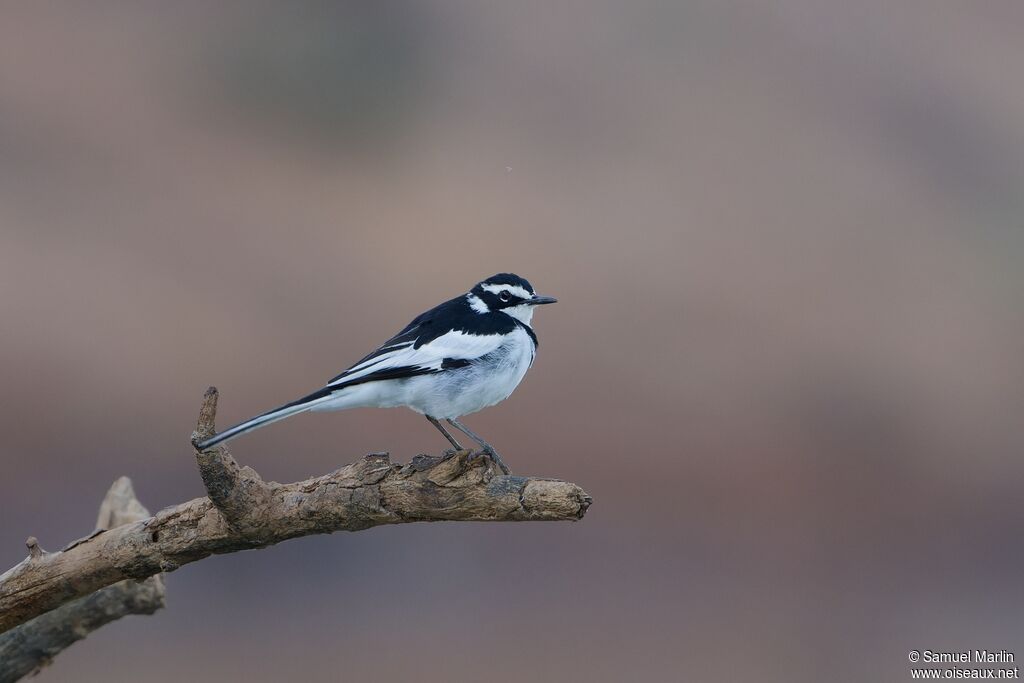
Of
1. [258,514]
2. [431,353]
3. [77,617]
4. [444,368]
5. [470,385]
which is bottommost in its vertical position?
[77,617]

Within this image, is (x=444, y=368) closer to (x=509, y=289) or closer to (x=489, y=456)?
(x=509, y=289)

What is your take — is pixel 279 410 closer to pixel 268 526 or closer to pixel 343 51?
pixel 268 526

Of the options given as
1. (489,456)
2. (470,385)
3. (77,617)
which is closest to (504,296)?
(470,385)

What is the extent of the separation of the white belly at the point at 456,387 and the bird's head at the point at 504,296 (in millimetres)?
641

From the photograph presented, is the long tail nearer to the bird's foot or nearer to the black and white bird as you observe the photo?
the black and white bird

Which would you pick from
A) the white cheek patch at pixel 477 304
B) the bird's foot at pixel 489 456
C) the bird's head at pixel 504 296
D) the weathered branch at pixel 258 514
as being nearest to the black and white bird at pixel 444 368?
the white cheek patch at pixel 477 304

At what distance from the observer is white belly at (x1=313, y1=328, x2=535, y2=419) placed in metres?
8.36

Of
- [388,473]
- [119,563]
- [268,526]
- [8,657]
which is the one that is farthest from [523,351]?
[8,657]

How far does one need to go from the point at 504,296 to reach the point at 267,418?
293 cm

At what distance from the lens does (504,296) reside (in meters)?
9.39

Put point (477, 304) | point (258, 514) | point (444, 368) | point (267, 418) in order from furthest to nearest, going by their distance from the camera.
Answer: point (477, 304) → point (444, 368) → point (258, 514) → point (267, 418)

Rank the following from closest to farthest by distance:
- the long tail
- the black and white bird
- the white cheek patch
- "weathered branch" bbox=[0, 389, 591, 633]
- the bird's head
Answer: the long tail, "weathered branch" bbox=[0, 389, 591, 633], the black and white bird, the white cheek patch, the bird's head

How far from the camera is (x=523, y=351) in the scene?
887 cm

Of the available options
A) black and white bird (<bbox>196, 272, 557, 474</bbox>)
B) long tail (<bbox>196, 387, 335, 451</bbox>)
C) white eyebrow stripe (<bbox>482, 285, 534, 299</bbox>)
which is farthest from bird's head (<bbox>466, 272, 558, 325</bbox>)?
long tail (<bbox>196, 387, 335, 451</bbox>)
